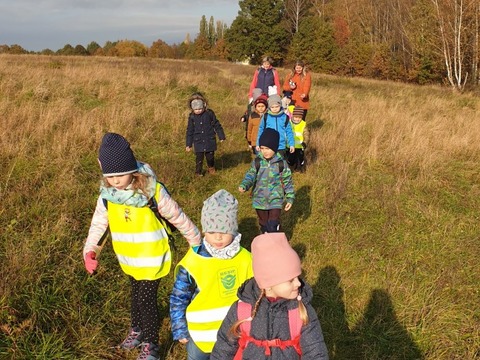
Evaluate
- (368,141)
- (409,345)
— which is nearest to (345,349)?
(409,345)

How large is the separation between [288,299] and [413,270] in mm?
2981

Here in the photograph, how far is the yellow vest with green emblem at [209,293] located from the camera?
7.65ft

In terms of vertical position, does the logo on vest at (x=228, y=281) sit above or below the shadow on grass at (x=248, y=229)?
above

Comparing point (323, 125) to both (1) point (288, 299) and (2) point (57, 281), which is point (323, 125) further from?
(1) point (288, 299)

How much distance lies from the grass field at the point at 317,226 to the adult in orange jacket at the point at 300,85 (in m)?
1.06

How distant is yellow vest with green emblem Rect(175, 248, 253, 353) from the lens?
2.33 metres

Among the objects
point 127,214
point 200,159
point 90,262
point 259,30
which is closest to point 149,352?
point 90,262

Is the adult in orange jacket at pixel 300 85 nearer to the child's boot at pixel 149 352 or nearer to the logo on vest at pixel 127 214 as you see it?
the logo on vest at pixel 127 214

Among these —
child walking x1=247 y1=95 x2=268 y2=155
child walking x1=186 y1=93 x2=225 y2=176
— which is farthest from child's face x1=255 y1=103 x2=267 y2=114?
child walking x1=186 y1=93 x2=225 y2=176

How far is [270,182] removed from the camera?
14.3 feet

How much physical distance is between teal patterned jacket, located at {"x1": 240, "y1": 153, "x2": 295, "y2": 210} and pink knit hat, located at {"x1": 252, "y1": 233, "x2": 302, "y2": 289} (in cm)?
247

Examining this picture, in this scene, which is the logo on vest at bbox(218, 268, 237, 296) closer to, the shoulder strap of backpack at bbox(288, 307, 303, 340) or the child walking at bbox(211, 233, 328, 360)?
the child walking at bbox(211, 233, 328, 360)

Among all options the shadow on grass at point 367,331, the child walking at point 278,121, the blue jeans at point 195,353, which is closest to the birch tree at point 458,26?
the child walking at point 278,121

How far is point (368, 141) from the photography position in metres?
8.59
